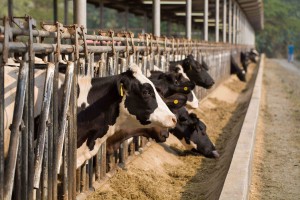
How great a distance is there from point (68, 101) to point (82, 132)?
642 mm

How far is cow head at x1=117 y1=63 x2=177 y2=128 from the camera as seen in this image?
5.85 m

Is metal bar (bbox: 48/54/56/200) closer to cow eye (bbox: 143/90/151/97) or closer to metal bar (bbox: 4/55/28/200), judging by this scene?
metal bar (bbox: 4/55/28/200)

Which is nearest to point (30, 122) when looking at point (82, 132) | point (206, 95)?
point (82, 132)

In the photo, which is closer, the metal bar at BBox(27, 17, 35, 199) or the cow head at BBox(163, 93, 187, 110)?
the metal bar at BBox(27, 17, 35, 199)

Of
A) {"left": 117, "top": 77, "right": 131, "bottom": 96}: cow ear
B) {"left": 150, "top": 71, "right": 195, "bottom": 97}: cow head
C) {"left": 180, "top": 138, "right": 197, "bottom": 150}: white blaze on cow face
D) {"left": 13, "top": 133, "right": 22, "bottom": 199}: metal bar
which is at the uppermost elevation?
{"left": 117, "top": 77, "right": 131, "bottom": 96}: cow ear

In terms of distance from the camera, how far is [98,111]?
18.7ft

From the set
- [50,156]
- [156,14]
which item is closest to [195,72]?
[156,14]

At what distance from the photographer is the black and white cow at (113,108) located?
5664 mm

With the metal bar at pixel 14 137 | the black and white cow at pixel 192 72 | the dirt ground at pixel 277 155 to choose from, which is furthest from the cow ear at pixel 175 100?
the metal bar at pixel 14 137

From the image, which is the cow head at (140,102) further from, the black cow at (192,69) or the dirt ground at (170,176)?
the black cow at (192,69)

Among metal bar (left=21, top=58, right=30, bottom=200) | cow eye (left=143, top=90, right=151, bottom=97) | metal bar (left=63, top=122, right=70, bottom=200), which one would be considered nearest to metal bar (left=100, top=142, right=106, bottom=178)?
cow eye (left=143, top=90, right=151, bottom=97)

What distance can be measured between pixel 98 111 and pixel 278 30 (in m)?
94.8

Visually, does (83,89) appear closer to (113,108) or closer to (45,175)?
(113,108)

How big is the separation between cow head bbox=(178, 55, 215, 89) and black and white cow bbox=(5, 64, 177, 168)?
562 centimetres
